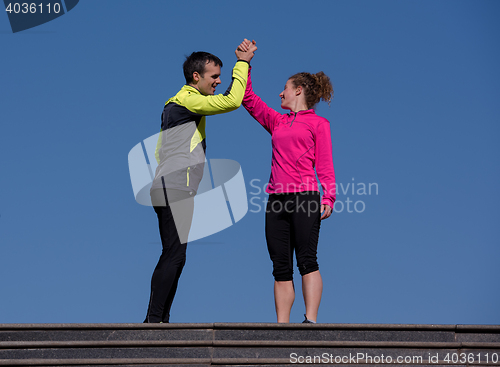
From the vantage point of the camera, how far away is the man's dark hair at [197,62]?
16.5 feet

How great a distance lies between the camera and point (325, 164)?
16.3ft

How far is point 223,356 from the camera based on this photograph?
12.5 ft

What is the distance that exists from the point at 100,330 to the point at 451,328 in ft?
7.82

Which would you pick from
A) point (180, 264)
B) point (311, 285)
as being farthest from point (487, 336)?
point (180, 264)

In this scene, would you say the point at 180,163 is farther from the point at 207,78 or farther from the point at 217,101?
the point at 207,78

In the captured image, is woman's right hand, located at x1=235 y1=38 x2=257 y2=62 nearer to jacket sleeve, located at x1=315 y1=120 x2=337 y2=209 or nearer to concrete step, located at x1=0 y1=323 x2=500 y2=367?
jacket sleeve, located at x1=315 y1=120 x2=337 y2=209

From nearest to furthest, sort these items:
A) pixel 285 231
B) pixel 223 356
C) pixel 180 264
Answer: pixel 223 356 → pixel 180 264 → pixel 285 231

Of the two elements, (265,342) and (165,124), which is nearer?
(265,342)

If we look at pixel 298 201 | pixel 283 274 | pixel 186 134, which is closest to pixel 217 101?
pixel 186 134

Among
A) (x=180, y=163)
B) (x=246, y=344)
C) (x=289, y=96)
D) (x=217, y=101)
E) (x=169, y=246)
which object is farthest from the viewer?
(x=289, y=96)

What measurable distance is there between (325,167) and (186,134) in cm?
122

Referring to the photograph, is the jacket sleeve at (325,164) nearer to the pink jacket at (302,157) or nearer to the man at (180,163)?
the pink jacket at (302,157)

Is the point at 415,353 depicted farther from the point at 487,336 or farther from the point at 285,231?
the point at 285,231

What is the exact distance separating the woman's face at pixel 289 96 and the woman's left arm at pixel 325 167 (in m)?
0.41
